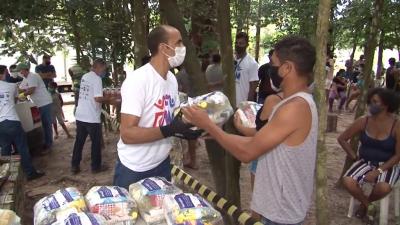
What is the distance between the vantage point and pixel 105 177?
6.39 m

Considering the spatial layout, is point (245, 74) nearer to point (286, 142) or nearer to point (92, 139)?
point (92, 139)

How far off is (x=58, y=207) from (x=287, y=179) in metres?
1.13

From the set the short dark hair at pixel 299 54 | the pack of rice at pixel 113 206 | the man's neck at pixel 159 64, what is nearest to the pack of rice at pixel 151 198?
the pack of rice at pixel 113 206

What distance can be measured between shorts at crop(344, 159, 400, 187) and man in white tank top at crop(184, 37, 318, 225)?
8.00 feet

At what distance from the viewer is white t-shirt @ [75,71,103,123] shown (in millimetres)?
6387

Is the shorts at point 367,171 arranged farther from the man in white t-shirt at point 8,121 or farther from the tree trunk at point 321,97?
the man in white t-shirt at point 8,121

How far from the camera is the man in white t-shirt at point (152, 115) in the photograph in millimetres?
2480

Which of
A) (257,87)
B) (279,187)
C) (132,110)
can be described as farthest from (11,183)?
(257,87)

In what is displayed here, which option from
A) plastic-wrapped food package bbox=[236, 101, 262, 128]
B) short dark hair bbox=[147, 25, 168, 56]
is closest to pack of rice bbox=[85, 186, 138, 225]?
short dark hair bbox=[147, 25, 168, 56]

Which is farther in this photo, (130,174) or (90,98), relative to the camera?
(90,98)

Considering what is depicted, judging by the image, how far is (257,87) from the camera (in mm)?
6195

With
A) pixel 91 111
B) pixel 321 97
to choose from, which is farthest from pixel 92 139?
pixel 321 97

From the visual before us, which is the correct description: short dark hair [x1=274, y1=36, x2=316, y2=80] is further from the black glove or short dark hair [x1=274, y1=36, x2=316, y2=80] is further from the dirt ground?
the dirt ground

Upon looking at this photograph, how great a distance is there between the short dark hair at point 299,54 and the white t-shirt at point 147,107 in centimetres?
82
